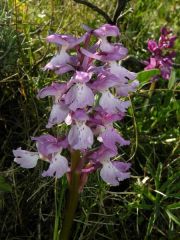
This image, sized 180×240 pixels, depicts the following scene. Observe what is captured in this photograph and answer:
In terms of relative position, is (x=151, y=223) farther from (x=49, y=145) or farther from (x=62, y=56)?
(x=62, y=56)

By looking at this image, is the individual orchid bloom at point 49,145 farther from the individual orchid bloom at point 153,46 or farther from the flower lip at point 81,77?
the individual orchid bloom at point 153,46

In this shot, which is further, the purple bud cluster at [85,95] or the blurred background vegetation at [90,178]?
the blurred background vegetation at [90,178]

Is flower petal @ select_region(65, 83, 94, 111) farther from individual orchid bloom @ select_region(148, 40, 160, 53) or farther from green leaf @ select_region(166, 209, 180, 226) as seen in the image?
individual orchid bloom @ select_region(148, 40, 160, 53)

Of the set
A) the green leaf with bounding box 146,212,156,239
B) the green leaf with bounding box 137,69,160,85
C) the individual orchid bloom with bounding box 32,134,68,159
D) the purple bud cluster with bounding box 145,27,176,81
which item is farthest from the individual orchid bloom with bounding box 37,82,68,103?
the purple bud cluster with bounding box 145,27,176,81

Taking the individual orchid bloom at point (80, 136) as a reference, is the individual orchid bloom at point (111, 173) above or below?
below

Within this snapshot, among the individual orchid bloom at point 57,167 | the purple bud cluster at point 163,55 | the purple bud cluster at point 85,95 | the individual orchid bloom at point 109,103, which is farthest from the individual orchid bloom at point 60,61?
the purple bud cluster at point 163,55

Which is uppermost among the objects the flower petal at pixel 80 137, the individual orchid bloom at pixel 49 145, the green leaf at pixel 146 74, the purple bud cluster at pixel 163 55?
the flower petal at pixel 80 137
